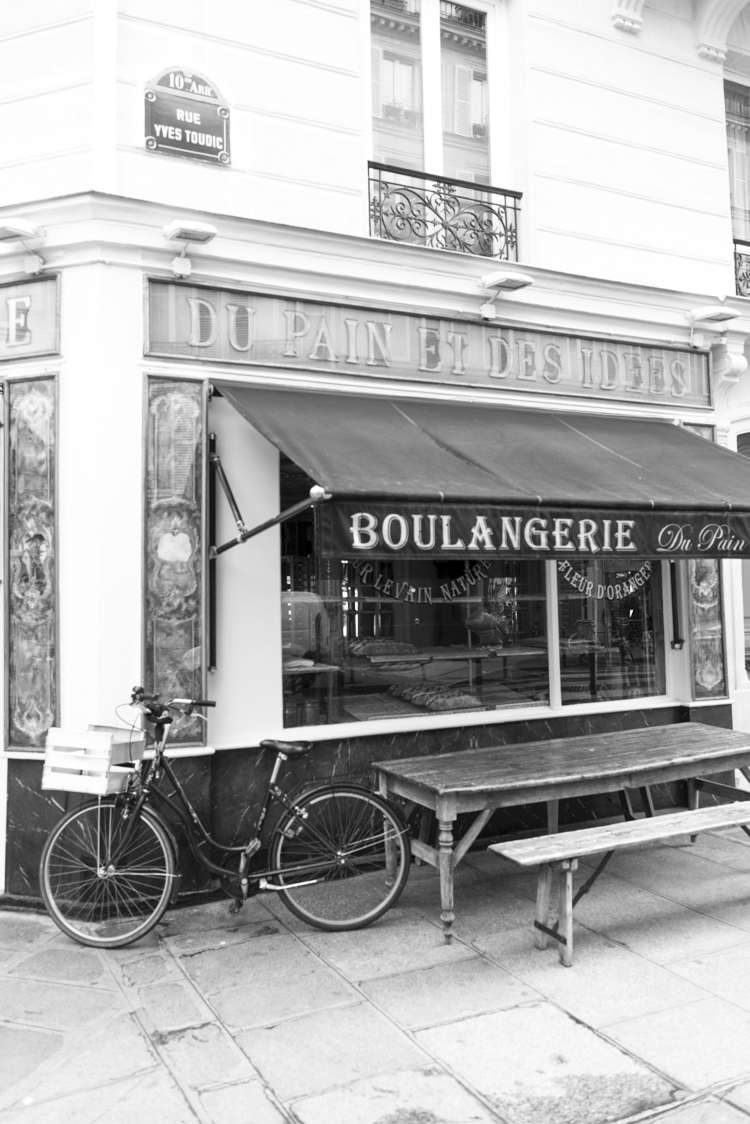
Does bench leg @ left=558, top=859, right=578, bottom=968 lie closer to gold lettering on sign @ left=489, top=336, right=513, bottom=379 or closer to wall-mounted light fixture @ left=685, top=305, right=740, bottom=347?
gold lettering on sign @ left=489, top=336, right=513, bottom=379

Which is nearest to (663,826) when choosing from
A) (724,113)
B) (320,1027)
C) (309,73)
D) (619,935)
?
(619,935)

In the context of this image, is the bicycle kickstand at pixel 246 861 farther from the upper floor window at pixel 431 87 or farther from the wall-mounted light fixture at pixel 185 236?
the upper floor window at pixel 431 87

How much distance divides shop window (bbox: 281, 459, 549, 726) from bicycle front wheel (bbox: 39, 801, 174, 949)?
1.21 meters

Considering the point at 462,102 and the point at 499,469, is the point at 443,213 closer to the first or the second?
the point at 462,102

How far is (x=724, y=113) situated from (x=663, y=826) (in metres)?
6.01

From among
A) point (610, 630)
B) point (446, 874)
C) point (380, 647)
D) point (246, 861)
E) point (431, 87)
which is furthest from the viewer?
point (610, 630)

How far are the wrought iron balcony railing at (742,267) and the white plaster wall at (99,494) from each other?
Result: 5.19 metres

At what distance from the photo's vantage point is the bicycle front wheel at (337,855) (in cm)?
467

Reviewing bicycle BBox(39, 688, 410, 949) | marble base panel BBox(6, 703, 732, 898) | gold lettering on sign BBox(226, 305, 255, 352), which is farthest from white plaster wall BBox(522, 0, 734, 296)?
bicycle BBox(39, 688, 410, 949)

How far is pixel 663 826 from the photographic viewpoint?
4.77m

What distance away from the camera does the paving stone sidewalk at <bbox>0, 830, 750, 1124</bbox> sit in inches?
122

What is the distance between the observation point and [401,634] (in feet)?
19.7

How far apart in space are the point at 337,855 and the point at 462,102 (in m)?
5.31

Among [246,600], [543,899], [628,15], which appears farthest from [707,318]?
[543,899]
